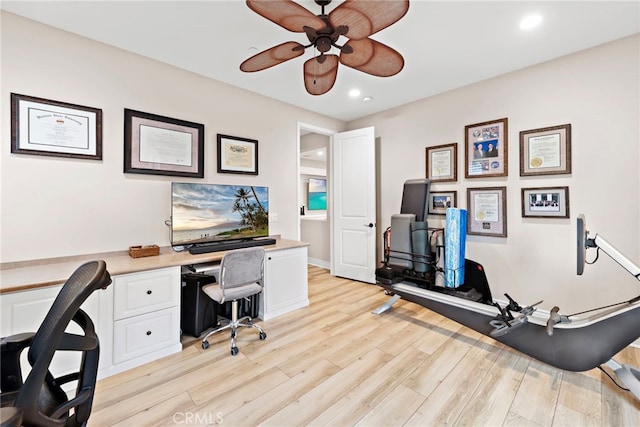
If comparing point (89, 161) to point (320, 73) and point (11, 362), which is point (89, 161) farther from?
point (320, 73)

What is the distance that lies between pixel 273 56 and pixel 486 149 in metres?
2.61

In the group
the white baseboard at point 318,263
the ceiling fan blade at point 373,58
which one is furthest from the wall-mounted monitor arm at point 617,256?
the white baseboard at point 318,263

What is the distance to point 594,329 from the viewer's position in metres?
1.72

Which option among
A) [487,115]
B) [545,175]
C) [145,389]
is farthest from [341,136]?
[145,389]

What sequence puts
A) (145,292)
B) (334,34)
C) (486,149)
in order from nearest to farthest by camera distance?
(334,34) → (145,292) → (486,149)

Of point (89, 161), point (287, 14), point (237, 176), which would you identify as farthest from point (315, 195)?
point (287, 14)

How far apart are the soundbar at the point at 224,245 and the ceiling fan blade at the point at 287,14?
2.00m

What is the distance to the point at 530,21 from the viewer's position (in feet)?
7.02

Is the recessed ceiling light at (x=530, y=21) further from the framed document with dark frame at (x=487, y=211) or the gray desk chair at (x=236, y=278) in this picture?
the gray desk chair at (x=236, y=278)

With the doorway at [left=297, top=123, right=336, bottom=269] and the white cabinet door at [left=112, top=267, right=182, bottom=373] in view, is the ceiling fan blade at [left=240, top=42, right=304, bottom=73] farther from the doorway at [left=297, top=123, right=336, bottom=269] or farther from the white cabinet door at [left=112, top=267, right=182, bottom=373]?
the doorway at [left=297, top=123, right=336, bottom=269]

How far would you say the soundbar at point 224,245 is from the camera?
260 centimetres

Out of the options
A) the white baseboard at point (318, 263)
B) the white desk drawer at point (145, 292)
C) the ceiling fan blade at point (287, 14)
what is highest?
the ceiling fan blade at point (287, 14)

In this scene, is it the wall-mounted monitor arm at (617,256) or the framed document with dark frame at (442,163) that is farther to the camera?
the framed document with dark frame at (442,163)

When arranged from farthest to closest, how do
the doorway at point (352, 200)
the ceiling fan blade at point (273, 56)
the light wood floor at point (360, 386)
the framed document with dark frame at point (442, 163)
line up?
1. the doorway at point (352, 200)
2. the framed document with dark frame at point (442, 163)
3. the ceiling fan blade at point (273, 56)
4. the light wood floor at point (360, 386)
